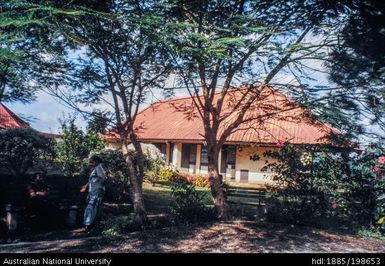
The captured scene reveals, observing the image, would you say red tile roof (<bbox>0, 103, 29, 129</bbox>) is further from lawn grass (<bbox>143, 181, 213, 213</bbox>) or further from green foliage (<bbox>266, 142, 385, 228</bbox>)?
green foliage (<bbox>266, 142, 385, 228</bbox>)

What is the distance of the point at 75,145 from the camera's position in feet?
50.9

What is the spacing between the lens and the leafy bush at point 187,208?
357 inches

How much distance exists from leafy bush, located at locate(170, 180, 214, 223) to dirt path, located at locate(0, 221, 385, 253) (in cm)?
80

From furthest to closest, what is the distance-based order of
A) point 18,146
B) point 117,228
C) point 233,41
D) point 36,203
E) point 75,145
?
1. point 75,145
2. point 18,146
3. point 36,203
4. point 117,228
5. point 233,41

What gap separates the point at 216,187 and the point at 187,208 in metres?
1.01

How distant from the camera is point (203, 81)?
9.00 meters

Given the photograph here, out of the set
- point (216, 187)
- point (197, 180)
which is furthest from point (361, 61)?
point (197, 180)

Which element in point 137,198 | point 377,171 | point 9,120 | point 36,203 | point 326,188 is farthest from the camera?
point 9,120

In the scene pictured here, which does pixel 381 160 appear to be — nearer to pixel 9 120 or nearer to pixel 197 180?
pixel 9 120

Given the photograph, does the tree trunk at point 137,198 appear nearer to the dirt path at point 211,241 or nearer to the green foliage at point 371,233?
the dirt path at point 211,241

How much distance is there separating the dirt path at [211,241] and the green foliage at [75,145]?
7.62 m

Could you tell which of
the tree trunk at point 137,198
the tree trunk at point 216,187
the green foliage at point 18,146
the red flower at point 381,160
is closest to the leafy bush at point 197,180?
the green foliage at point 18,146
